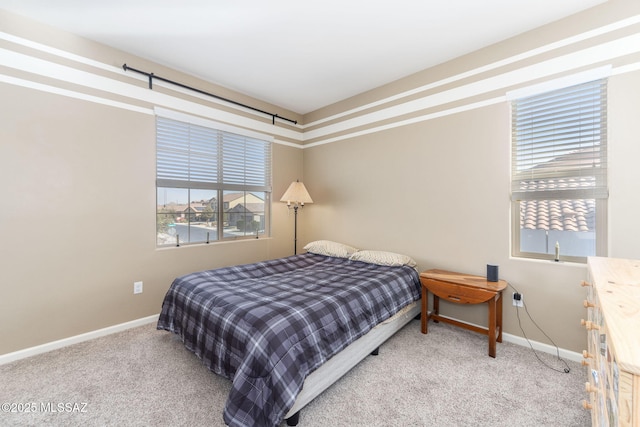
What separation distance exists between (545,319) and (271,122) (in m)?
3.88

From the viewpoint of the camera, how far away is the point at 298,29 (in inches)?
93.5

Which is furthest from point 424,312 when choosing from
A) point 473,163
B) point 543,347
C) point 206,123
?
point 206,123

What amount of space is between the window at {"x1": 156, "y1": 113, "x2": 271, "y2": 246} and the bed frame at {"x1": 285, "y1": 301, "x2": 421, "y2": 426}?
2.23 m

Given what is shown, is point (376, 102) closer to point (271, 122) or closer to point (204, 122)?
point (271, 122)

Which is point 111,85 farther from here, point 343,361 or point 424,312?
point 424,312

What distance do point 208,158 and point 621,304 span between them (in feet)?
11.7

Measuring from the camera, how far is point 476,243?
2.68m

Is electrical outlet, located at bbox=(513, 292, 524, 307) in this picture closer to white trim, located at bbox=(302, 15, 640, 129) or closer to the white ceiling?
white trim, located at bbox=(302, 15, 640, 129)

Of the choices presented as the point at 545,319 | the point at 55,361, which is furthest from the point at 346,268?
the point at 55,361

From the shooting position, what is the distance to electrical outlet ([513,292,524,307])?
2.43 metres

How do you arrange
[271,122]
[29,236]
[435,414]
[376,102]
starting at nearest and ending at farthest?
[435,414] → [29,236] → [376,102] → [271,122]

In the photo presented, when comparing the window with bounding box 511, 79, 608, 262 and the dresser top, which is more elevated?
the window with bounding box 511, 79, 608, 262

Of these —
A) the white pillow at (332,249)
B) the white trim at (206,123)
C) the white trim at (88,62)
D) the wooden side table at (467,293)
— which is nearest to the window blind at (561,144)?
the wooden side table at (467,293)

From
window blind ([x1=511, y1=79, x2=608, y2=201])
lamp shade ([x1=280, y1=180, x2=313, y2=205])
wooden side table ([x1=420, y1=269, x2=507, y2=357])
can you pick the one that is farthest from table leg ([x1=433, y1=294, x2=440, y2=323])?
lamp shade ([x1=280, y1=180, x2=313, y2=205])
